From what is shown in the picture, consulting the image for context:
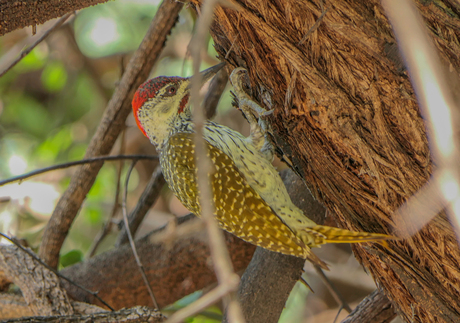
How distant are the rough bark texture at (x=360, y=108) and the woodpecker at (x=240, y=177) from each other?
19 cm

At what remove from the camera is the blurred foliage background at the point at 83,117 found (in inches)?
177

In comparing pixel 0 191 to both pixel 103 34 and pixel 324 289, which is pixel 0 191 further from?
pixel 324 289

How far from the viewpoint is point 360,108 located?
6.11 ft

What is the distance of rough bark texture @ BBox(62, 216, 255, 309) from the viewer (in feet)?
10.7

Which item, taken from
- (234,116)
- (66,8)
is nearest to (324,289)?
(234,116)

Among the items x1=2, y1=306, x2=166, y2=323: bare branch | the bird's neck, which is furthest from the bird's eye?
x1=2, y1=306, x2=166, y2=323: bare branch

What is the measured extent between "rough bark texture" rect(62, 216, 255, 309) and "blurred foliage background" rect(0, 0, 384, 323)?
1035 millimetres

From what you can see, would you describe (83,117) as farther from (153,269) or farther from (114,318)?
(114,318)

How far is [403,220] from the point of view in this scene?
1952mm

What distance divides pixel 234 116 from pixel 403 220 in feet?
11.9

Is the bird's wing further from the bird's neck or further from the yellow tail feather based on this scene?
the bird's neck

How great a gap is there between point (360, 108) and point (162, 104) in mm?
1340

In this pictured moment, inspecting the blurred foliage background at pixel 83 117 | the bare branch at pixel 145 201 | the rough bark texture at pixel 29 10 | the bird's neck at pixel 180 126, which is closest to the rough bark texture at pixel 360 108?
the rough bark texture at pixel 29 10

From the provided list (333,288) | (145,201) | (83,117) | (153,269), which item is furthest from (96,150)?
(83,117)
